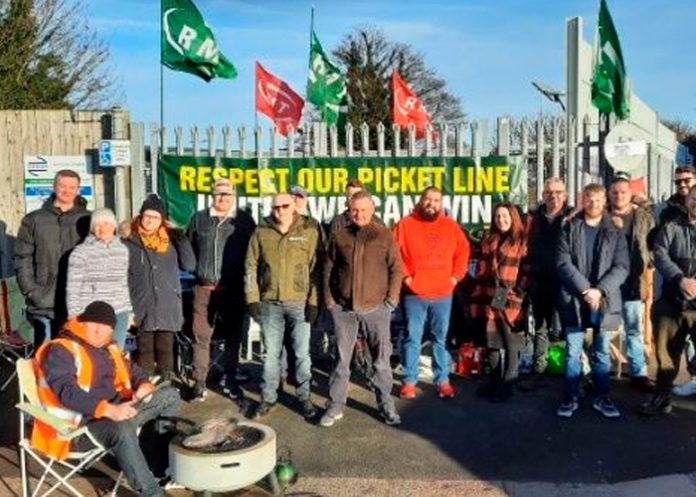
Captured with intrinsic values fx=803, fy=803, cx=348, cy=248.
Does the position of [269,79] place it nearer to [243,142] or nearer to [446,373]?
[243,142]

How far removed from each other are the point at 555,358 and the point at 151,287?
3.72m

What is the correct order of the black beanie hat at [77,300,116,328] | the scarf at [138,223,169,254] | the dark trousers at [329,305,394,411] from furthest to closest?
1. the scarf at [138,223,169,254]
2. the dark trousers at [329,305,394,411]
3. the black beanie hat at [77,300,116,328]

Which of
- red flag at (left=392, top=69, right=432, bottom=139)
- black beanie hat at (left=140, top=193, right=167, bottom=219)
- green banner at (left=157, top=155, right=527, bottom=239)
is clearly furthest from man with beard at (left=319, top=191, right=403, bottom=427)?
red flag at (left=392, top=69, right=432, bottom=139)

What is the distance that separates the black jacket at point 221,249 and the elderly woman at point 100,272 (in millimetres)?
829

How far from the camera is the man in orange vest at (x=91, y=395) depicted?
468cm

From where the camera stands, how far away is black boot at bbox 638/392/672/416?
645 cm

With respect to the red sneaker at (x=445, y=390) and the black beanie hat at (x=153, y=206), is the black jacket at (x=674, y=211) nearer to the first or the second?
the red sneaker at (x=445, y=390)

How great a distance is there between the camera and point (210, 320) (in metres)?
7.07

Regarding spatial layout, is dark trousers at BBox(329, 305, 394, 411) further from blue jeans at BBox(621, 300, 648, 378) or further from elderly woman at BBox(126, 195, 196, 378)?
blue jeans at BBox(621, 300, 648, 378)

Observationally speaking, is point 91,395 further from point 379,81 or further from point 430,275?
point 379,81

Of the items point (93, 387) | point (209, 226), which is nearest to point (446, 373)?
point (209, 226)

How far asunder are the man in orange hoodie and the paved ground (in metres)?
0.34

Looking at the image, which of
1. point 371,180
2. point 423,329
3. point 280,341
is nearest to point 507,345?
point 423,329

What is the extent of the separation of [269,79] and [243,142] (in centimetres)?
357
